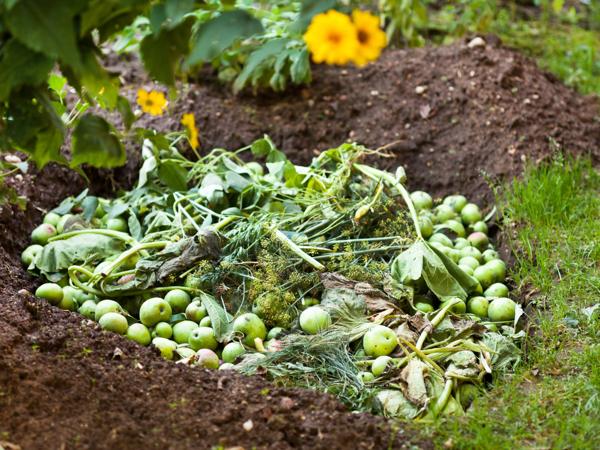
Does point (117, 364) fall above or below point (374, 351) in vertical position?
above

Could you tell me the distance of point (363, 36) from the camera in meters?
1.91

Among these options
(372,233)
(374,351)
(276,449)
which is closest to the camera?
(276,449)

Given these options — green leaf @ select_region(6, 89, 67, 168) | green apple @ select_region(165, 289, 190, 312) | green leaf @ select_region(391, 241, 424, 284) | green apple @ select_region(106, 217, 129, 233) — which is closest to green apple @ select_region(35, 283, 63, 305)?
green apple @ select_region(165, 289, 190, 312)

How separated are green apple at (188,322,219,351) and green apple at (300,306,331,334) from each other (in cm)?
31

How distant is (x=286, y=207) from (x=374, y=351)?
0.87 metres

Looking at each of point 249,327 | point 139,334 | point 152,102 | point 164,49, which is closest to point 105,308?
point 139,334

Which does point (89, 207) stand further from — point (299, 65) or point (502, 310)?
point (502, 310)

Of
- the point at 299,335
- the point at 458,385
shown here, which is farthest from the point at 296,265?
the point at 458,385

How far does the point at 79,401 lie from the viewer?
7.62 ft

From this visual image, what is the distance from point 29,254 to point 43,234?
0.49 feet

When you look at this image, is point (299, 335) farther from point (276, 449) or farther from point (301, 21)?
point (301, 21)

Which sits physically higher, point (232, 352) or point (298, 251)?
point (298, 251)

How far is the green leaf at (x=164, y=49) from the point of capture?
2049mm

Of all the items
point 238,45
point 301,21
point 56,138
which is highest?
point 301,21
